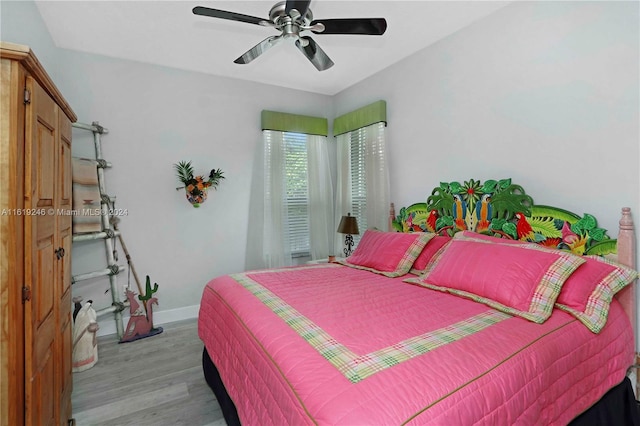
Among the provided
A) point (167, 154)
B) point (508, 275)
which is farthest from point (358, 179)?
point (508, 275)

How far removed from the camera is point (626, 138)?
1.77m

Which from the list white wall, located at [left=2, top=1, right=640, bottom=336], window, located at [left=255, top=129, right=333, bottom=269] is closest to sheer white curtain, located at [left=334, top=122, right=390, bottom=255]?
white wall, located at [left=2, top=1, right=640, bottom=336]

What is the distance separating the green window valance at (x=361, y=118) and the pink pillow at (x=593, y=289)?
2.25 meters

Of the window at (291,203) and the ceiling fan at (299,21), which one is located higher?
the ceiling fan at (299,21)

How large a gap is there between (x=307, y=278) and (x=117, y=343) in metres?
2.02

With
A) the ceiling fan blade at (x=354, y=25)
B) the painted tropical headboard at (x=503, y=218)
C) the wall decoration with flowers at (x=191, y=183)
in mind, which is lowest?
the painted tropical headboard at (x=503, y=218)

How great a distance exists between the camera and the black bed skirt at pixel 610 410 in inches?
57.1

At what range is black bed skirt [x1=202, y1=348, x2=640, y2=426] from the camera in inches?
57.1

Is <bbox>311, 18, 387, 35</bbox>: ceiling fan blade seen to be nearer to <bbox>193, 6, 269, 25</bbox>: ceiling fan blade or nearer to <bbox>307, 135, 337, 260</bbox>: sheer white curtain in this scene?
<bbox>193, 6, 269, 25</bbox>: ceiling fan blade

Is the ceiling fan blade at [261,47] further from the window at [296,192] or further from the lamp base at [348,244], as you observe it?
the lamp base at [348,244]

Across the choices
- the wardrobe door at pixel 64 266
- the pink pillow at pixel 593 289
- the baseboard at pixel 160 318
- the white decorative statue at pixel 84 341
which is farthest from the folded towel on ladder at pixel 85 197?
the pink pillow at pixel 593 289

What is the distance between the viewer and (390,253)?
2.55 metres

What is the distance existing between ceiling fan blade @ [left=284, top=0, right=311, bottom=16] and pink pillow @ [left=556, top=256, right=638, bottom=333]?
2.04 m

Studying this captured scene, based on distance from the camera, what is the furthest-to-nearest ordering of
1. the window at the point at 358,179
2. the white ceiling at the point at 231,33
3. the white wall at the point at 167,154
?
1. the window at the point at 358,179
2. the white wall at the point at 167,154
3. the white ceiling at the point at 231,33
